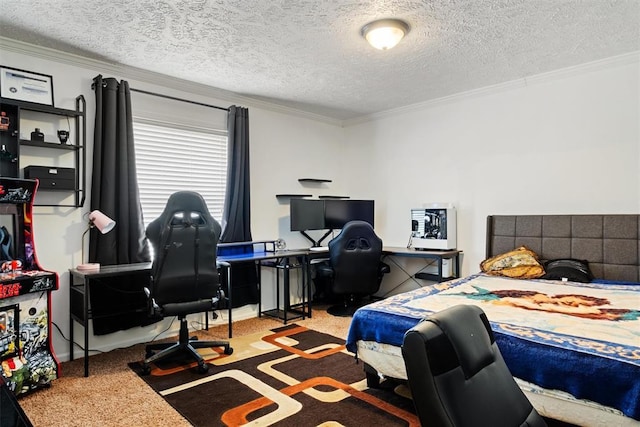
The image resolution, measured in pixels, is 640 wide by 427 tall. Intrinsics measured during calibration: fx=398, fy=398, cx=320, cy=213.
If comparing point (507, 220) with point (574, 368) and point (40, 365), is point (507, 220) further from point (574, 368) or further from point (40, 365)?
point (40, 365)

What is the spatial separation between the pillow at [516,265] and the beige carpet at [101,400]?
3003mm

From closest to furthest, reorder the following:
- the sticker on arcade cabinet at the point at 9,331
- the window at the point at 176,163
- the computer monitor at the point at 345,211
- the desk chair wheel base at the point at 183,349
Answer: the sticker on arcade cabinet at the point at 9,331 → the desk chair wheel base at the point at 183,349 → the window at the point at 176,163 → the computer monitor at the point at 345,211

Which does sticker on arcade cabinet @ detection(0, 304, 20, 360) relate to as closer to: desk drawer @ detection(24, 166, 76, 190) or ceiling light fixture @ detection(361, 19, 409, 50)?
desk drawer @ detection(24, 166, 76, 190)

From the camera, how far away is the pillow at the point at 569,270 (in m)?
3.46

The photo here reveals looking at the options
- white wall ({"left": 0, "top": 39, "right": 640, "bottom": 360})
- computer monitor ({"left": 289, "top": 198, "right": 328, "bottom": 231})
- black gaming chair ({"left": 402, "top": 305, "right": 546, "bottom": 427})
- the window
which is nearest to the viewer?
black gaming chair ({"left": 402, "top": 305, "right": 546, "bottom": 427})

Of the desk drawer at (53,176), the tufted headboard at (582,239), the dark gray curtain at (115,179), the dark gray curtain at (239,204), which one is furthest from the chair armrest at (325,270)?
the desk drawer at (53,176)

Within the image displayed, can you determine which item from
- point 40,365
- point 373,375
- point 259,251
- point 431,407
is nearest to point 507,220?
point 373,375

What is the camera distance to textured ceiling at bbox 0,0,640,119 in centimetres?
258

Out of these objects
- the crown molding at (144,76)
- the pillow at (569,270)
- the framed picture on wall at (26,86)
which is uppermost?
the crown molding at (144,76)

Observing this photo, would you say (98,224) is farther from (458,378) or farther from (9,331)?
(458,378)

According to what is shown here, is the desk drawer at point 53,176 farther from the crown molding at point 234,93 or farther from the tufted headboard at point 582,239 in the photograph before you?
the tufted headboard at point 582,239

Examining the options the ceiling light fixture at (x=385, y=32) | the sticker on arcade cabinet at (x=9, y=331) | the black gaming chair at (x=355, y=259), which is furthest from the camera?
the black gaming chair at (x=355, y=259)

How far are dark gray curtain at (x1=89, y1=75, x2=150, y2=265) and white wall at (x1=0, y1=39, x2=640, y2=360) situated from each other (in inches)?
4.7

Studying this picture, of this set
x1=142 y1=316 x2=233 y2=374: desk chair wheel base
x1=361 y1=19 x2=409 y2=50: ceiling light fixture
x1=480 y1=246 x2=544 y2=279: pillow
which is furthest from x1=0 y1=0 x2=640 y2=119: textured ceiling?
x1=142 y1=316 x2=233 y2=374: desk chair wheel base
